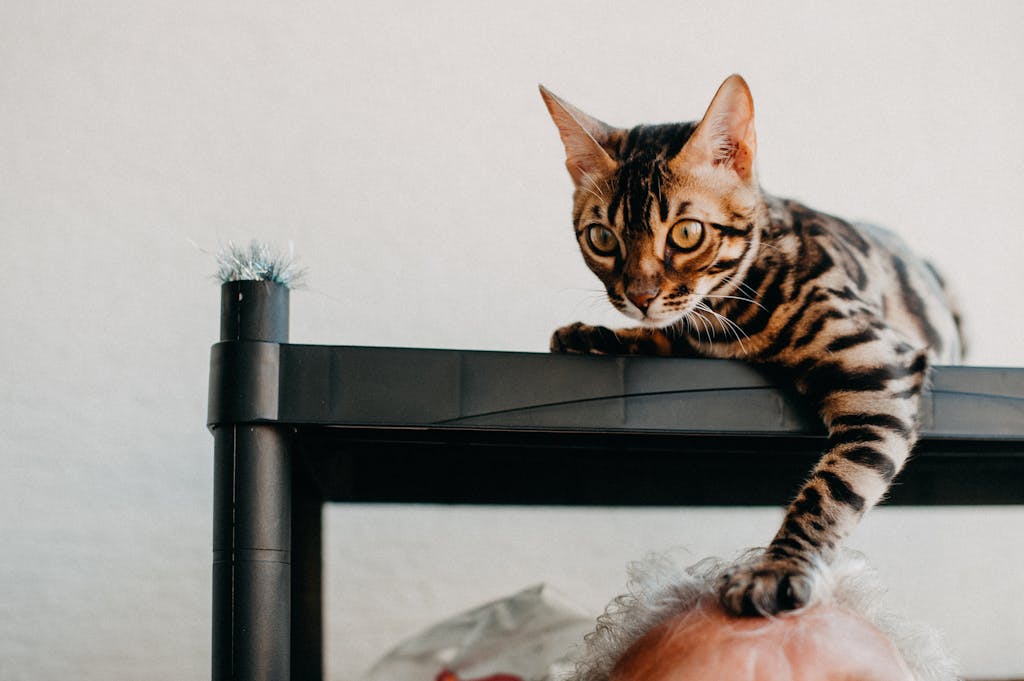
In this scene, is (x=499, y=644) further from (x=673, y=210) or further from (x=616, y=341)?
(x=673, y=210)

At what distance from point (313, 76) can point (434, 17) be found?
0.63 ft

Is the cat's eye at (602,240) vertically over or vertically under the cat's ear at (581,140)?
under

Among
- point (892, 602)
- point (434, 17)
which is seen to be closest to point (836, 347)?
point (892, 602)

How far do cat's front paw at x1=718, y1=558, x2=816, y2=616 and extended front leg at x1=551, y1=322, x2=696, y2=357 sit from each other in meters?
0.23

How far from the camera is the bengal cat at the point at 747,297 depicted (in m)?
0.72

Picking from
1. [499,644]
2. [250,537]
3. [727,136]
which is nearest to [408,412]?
[250,537]

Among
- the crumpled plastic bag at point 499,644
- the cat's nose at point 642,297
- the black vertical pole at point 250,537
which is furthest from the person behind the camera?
the crumpled plastic bag at point 499,644

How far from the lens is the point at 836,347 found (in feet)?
2.51

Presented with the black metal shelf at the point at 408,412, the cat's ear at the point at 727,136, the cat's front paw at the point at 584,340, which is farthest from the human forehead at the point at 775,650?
the cat's ear at the point at 727,136

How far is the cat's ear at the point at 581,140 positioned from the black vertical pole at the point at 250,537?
0.32 metres

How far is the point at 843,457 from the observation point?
73 cm

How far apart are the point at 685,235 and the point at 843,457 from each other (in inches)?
8.6

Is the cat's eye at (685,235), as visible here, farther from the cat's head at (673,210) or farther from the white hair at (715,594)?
the white hair at (715,594)

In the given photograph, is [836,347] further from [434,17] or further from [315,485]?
[434,17]
